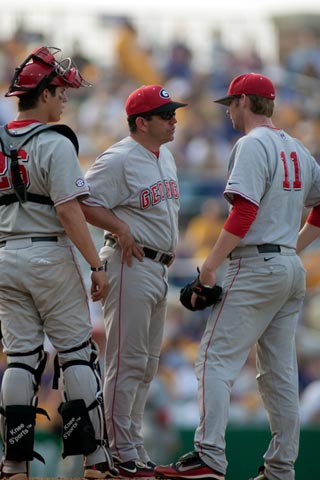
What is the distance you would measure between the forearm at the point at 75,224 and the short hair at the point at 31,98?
1.98 feet

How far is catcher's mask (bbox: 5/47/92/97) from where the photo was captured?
5766 mm

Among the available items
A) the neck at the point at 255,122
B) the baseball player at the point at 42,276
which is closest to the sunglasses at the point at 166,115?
the neck at the point at 255,122

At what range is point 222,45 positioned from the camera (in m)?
18.7

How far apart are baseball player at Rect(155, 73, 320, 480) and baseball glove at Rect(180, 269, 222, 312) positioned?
4cm

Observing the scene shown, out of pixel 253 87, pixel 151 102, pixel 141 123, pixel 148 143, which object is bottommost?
pixel 148 143

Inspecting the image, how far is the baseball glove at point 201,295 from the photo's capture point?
19.0ft

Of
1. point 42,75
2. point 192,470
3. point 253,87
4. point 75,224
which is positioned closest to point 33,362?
point 75,224

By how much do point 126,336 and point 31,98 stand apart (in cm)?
142

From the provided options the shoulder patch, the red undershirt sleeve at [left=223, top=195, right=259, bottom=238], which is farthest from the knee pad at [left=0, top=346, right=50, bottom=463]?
A: the red undershirt sleeve at [left=223, top=195, right=259, bottom=238]

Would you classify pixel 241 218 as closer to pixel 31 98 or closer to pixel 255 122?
pixel 255 122

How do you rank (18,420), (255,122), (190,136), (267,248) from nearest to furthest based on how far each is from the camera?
(18,420) < (267,248) < (255,122) < (190,136)

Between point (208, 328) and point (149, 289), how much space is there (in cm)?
46

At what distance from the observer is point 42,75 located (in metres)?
5.77

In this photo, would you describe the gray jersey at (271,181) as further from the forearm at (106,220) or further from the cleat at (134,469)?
the cleat at (134,469)
